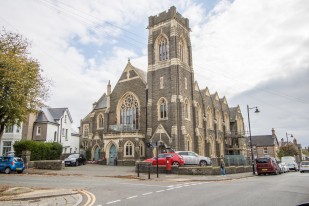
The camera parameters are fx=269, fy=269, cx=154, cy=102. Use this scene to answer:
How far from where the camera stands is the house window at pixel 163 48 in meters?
37.9

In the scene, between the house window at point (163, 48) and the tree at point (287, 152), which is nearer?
the house window at point (163, 48)

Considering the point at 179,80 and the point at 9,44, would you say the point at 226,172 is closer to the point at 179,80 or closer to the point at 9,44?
the point at 179,80

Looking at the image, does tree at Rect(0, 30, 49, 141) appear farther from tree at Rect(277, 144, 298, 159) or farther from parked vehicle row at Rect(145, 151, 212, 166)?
tree at Rect(277, 144, 298, 159)

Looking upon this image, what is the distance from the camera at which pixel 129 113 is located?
39.0 m

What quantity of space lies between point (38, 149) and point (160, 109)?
52.4 feet

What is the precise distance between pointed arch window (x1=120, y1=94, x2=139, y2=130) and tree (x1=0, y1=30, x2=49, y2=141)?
1668 centimetres

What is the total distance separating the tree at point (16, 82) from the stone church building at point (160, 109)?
15.0 m

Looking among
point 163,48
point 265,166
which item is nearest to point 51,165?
point 163,48

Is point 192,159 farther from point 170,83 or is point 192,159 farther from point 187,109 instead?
point 170,83

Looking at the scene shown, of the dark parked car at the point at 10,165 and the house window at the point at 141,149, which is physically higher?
the house window at the point at 141,149

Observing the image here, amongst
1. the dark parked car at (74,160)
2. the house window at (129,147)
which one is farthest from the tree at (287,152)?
the dark parked car at (74,160)

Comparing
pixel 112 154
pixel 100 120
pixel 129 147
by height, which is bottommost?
pixel 112 154

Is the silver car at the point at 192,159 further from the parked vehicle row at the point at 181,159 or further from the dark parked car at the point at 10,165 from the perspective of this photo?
the dark parked car at the point at 10,165

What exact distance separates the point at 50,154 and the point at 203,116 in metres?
22.3
